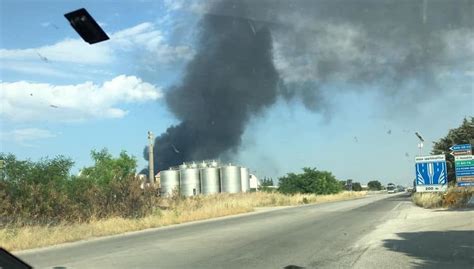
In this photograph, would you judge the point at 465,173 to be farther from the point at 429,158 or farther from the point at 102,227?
the point at 102,227

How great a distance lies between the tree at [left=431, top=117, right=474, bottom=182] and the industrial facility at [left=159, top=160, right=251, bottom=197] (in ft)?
96.4

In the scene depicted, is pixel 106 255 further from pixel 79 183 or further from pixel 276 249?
pixel 79 183

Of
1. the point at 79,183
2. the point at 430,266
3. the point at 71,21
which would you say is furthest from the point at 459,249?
the point at 79,183

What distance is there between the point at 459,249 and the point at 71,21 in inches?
423

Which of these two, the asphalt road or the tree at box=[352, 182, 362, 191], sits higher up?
the asphalt road

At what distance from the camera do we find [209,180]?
7369 centimetres

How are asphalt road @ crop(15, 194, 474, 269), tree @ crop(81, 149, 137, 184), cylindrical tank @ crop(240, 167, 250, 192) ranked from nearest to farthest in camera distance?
asphalt road @ crop(15, 194, 474, 269) < tree @ crop(81, 149, 137, 184) < cylindrical tank @ crop(240, 167, 250, 192)

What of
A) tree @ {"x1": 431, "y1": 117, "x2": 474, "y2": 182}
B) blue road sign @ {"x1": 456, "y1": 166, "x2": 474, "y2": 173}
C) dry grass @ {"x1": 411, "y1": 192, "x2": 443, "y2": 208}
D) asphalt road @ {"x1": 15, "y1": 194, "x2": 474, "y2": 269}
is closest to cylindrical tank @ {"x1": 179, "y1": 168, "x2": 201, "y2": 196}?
tree @ {"x1": 431, "y1": 117, "x2": 474, "y2": 182}

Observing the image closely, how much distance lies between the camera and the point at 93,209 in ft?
102

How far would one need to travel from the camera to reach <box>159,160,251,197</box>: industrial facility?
7056 centimetres

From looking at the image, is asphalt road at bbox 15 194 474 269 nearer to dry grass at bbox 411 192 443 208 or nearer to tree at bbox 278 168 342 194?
dry grass at bbox 411 192 443 208

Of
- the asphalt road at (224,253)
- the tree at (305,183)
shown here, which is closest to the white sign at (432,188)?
the asphalt road at (224,253)

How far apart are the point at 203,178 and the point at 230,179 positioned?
16.2ft

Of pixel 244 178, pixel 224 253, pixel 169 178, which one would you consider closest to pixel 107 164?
pixel 169 178
